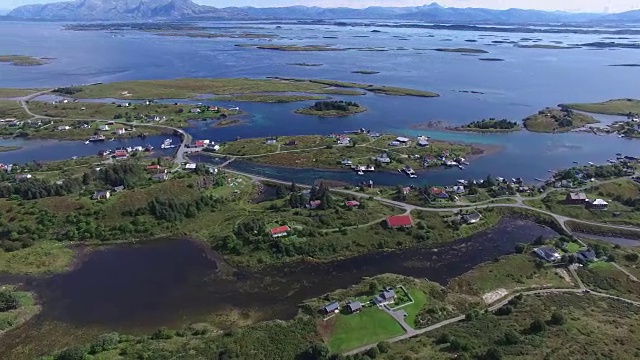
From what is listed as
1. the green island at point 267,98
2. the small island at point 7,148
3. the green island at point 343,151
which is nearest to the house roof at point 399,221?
the green island at point 343,151

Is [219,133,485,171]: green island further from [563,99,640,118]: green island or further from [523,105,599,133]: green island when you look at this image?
[563,99,640,118]: green island

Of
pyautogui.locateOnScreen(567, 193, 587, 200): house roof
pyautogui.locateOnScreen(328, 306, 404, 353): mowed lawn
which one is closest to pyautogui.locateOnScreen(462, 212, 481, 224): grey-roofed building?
pyautogui.locateOnScreen(567, 193, 587, 200): house roof

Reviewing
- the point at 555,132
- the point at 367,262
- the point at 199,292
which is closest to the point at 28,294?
the point at 199,292

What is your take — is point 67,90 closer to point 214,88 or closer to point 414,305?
point 214,88

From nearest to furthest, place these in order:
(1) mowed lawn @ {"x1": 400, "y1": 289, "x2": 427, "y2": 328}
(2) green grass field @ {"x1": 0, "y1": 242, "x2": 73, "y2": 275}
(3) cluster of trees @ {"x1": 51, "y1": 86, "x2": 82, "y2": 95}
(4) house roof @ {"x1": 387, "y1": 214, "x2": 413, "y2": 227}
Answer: (1) mowed lawn @ {"x1": 400, "y1": 289, "x2": 427, "y2": 328} < (2) green grass field @ {"x1": 0, "y1": 242, "x2": 73, "y2": 275} < (4) house roof @ {"x1": 387, "y1": 214, "x2": 413, "y2": 227} < (3) cluster of trees @ {"x1": 51, "y1": 86, "x2": 82, "y2": 95}

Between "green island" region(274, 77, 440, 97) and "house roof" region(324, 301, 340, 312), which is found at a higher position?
"green island" region(274, 77, 440, 97)

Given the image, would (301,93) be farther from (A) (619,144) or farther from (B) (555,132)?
(A) (619,144)

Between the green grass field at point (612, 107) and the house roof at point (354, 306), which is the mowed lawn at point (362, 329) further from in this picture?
the green grass field at point (612, 107)

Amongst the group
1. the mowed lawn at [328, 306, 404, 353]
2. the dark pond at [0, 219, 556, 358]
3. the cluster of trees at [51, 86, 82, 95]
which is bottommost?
the dark pond at [0, 219, 556, 358]
